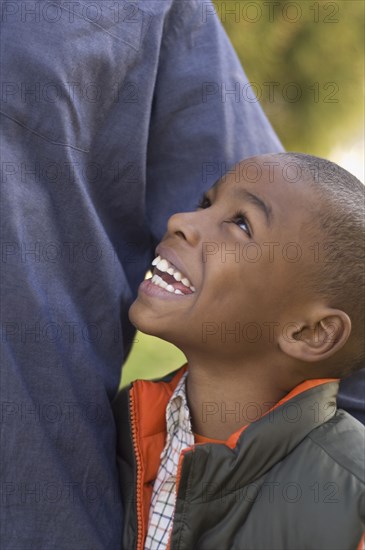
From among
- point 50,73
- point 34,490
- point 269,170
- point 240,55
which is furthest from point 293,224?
point 240,55

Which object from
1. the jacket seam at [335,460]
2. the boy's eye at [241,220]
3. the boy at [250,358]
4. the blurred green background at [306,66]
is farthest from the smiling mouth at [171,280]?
the blurred green background at [306,66]

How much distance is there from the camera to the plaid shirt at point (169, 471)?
165 cm

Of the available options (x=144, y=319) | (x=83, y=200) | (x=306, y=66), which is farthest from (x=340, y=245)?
(x=306, y=66)

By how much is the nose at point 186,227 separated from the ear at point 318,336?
0.25 metres

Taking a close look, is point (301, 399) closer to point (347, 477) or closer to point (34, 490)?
point (347, 477)

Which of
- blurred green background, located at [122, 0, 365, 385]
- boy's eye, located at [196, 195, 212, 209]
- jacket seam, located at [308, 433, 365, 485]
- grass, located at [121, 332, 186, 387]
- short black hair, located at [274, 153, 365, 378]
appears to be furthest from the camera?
grass, located at [121, 332, 186, 387]

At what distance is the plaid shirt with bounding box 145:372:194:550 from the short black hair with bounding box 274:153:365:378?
38 centimetres

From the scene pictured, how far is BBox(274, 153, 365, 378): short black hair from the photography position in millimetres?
1629

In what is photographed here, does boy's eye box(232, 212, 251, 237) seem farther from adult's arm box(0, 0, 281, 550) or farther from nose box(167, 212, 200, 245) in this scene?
adult's arm box(0, 0, 281, 550)

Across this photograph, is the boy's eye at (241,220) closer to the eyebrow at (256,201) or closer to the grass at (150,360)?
the eyebrow at (256,201)

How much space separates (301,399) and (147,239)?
0.52 metres

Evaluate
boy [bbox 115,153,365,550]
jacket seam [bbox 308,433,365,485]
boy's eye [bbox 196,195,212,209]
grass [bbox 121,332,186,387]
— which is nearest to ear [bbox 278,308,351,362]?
boy [bbox 115,153,365,550]

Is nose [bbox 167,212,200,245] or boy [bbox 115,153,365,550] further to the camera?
nose [bbox 167,212,200,245]

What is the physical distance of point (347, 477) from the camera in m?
1.48
